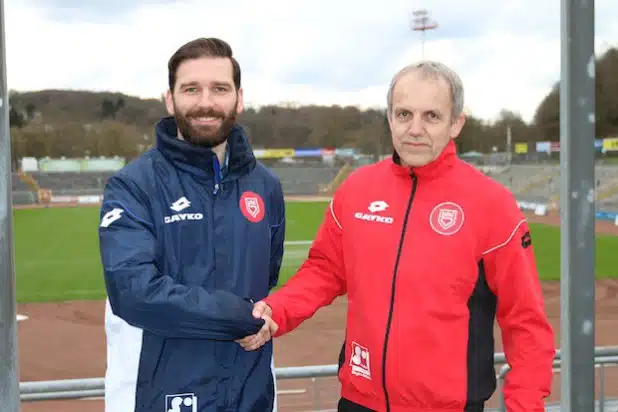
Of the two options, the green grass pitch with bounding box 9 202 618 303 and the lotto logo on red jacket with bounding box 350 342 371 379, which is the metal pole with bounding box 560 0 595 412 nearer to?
the lotto logo on red jacket with bounding box 350 342 371 379

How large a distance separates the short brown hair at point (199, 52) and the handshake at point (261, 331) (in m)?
0.72

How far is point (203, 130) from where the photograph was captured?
1.91 meters

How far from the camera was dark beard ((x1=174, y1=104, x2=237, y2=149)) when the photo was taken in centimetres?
190

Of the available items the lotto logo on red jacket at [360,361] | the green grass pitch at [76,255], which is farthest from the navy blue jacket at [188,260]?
the green grass pitch at [76,255]

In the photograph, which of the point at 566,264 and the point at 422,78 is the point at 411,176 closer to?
the point at 422,78

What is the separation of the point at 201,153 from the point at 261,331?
56 centimetres

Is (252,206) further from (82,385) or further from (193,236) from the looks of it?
(82,385)

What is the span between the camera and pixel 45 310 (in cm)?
1311

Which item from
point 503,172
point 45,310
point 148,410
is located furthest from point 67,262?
point 503,172

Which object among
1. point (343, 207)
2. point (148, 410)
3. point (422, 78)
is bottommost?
point (148, 410)

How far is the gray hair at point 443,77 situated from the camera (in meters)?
1.79

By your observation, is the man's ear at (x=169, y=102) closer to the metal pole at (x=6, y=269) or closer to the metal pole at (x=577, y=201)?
the metal pole at (x=6, y=269)

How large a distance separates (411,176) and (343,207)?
0.25 m

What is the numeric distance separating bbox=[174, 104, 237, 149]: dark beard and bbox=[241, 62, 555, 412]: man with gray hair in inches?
20.1
